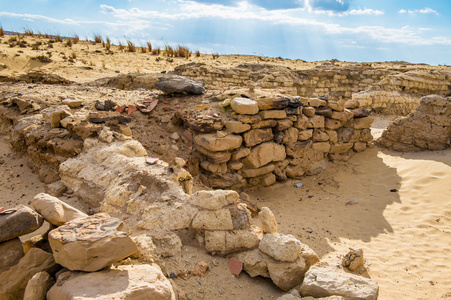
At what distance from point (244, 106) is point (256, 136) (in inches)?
25.7

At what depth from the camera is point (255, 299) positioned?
2.68 m

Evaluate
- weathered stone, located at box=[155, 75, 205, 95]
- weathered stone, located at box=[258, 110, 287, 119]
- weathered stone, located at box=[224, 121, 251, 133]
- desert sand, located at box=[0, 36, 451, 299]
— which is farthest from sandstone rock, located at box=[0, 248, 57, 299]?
weathered stone, located at box=[155, 75, 205, 95]

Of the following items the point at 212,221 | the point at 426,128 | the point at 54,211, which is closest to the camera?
the point at 54,211

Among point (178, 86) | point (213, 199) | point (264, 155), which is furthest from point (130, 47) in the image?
point (213, 199)

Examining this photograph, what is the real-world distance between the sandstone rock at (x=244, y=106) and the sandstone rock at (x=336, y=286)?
367 centimetres

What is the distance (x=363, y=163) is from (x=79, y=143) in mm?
6073

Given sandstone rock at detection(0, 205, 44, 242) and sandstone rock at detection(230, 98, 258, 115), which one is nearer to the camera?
sandstone rock at detection(0, 205, 44, 242)

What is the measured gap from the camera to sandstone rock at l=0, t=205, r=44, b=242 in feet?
7.80

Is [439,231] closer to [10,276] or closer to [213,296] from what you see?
[213,296]

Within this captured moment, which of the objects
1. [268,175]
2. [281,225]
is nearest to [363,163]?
[268,175]

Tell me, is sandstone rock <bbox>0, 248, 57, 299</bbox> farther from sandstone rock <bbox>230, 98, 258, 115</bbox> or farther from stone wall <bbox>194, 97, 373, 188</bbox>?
sandstone rock <bbox>230, 98, 258, 115</bbox>

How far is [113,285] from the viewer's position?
2.03m

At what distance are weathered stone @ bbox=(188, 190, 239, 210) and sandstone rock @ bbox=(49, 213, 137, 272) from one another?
1117 mm

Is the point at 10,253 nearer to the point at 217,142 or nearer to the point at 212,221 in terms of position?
the point at 212,221
